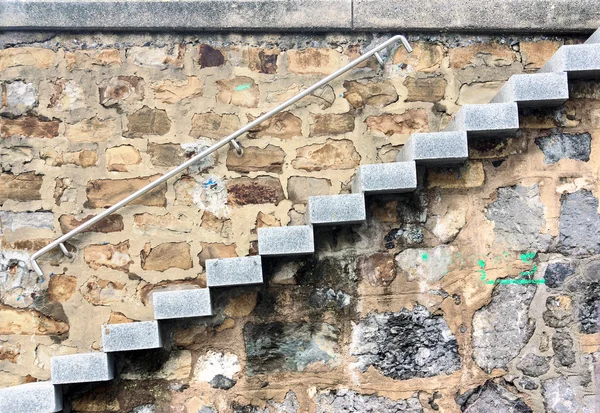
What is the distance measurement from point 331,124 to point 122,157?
3.75 feet

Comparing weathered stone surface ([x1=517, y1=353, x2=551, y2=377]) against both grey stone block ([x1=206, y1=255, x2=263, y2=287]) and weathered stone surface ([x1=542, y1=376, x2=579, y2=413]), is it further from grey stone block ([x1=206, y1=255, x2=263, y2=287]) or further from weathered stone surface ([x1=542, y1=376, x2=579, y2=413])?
grey stone block ([x1=206, y1=255, x2=263, y2=287])

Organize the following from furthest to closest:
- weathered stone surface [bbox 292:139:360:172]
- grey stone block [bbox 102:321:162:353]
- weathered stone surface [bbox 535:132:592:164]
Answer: weathered stone surface [bbox 292:139:360:172], weathered stone surface [bbox 535:132:592:164], grey stone block [bbox 102:321:162:353]

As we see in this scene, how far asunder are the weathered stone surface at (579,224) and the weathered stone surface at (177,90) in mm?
2042

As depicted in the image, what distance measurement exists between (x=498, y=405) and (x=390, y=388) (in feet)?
1.84

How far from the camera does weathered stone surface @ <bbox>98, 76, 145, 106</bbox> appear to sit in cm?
337

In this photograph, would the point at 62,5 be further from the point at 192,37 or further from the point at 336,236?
the point at 336,236

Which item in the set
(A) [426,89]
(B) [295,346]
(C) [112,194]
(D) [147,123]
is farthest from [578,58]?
(C) [112,194]

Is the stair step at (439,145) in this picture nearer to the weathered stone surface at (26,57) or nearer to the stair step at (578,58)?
the stair step at (578,58)

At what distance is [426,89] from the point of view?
3410mm

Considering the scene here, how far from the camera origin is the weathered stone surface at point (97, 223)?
330 cm

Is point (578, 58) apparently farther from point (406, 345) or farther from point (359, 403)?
point (359, 403)

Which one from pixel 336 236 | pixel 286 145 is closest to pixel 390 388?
pixel 336 236

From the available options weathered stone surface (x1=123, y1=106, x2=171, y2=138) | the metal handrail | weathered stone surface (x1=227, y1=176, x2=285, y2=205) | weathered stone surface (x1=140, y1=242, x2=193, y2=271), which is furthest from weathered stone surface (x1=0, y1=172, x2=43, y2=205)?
weathered stone surface (x1=227, y1=176, x2=285, y2=205)

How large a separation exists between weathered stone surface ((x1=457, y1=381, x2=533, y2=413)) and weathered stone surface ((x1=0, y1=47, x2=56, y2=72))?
9.27 feet
